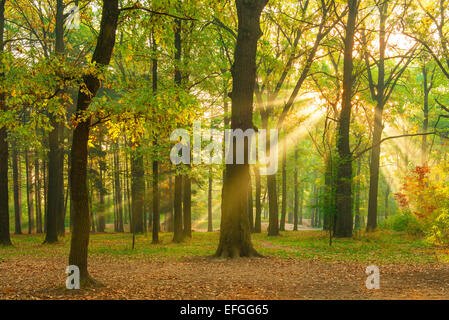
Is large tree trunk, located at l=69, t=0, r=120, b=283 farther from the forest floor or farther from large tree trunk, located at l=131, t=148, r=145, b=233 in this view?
large tree trunk, located at l=131, t=148, r=145, b=233

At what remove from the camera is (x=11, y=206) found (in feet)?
178

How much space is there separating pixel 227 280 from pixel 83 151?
4.52 metres

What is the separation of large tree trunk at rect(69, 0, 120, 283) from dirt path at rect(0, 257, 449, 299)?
0.84m

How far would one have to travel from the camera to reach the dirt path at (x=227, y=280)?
706cm

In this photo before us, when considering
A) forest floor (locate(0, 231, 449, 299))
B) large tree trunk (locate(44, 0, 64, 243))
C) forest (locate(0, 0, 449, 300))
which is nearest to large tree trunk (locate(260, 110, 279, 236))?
forest (locate(0, 0, 449, 300))

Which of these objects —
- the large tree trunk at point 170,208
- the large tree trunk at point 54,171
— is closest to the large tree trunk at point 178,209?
the large tree trunk at point 54,171

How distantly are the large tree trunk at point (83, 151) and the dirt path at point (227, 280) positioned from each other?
0.84 meters

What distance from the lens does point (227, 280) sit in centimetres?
855

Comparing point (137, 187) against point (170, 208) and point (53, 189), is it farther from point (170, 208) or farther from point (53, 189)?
point (170, 208)

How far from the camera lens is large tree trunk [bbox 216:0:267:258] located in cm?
1180

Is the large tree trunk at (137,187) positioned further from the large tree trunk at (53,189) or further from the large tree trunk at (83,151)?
the large tree trunk at (83,151)
